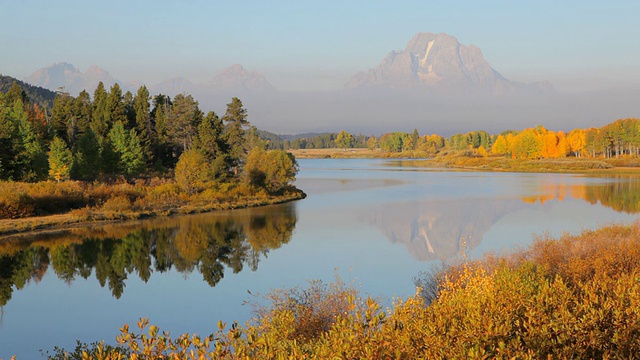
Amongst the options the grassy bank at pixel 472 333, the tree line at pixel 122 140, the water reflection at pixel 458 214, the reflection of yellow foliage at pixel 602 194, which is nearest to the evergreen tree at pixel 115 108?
the tree line at pixel 122 140

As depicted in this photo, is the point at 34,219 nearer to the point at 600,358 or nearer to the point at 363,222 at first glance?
the point at 363,222

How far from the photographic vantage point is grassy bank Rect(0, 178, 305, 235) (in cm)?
4084

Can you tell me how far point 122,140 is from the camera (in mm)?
66750

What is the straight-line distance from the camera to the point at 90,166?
63.2 metres

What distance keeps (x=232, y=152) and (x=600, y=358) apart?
65.1 metres

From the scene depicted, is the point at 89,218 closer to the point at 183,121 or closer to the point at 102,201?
the point at 102,201

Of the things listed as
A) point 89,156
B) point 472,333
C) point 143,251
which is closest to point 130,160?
point 89,156

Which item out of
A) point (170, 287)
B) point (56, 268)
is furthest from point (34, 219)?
point (170, 287)

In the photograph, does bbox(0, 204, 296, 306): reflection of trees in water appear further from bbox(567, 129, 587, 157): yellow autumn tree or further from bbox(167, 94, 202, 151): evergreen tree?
bbox(567, 129, 587, 157): yellow autumn tree

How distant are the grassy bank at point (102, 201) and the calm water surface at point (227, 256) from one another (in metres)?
3.02

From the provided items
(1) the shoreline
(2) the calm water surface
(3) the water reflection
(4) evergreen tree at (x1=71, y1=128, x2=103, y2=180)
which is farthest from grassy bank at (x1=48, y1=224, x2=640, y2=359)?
(4) evergreen tree at (x1=71, y1=128, x2=103, y2=180)

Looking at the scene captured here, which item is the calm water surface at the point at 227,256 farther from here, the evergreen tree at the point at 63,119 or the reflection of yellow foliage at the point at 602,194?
the evergreen tree at the point at 63,119

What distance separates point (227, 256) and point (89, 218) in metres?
16.5

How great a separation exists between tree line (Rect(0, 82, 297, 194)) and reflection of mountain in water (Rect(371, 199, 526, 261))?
64.6ft
